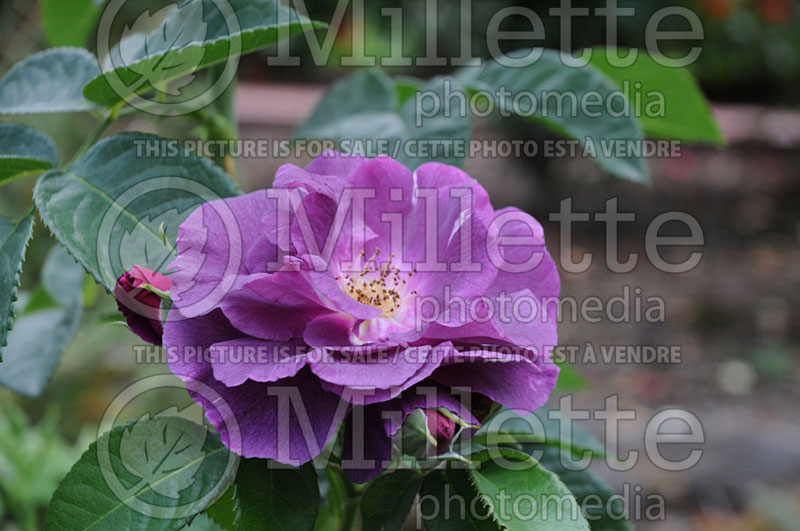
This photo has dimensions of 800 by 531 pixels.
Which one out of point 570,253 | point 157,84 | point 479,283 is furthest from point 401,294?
point 570,253

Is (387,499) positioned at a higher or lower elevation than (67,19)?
lower

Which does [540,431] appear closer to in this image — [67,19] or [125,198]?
[125,198]

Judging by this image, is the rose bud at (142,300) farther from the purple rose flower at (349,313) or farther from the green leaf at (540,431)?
the green leaf at (540,431)

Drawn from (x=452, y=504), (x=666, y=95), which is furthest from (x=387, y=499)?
(x=666, y=95)

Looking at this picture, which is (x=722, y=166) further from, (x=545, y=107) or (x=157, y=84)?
(x=157, y=84)

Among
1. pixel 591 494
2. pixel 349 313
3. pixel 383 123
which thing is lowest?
pixel 591 494

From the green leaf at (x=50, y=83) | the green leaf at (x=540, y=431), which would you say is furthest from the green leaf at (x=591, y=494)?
the green leaf at (x=50, y=83)

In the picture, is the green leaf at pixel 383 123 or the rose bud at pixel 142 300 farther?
the green leaf at pixel 383 123

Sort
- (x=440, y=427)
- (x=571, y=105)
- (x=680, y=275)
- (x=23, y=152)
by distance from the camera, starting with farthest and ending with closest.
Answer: (x=680, y=275), (x=571, y=105), (x=23, y=152), (x=440, y=427)
